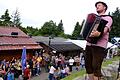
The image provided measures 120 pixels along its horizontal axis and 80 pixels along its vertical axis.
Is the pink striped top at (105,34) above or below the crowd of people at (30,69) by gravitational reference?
above

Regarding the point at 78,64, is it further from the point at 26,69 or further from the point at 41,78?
the point at 26,69

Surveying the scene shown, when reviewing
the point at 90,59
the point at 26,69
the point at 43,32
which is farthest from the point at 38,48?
the point at 43,32

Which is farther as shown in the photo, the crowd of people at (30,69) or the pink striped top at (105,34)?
the crowd of people at (30,69)

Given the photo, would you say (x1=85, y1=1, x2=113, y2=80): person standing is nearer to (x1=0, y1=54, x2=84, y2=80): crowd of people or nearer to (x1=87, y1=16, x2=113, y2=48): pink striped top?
(x1=87, y1=16, x2=113, y2=48): pink striped top

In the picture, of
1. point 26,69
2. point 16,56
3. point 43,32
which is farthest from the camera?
point 43,32

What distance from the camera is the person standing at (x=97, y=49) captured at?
484 cm

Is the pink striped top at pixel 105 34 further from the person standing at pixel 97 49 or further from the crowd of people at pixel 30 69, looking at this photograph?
the crowd of people at pixel 30 69

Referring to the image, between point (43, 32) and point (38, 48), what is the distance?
3419cm

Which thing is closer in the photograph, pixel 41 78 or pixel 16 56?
pixel 41 78

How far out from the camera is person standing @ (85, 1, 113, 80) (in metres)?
4.84

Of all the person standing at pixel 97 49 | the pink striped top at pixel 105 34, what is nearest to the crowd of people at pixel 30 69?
the person standing at pixel 97 49

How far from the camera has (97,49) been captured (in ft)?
16.3

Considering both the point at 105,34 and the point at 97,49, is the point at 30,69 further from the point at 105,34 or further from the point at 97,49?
the point at 105,34

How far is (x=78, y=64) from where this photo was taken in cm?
2784
